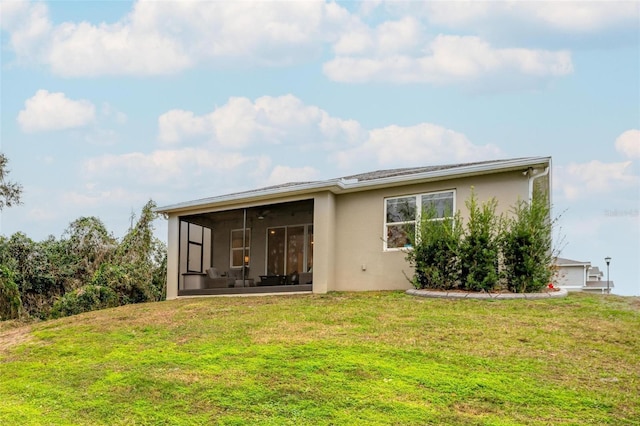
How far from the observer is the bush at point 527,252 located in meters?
10.8

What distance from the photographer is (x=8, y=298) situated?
15.9 m

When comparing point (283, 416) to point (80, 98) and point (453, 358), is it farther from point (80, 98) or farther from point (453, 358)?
point (80, 98)

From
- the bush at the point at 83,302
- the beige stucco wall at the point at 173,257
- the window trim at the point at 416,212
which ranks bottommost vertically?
the bush at the point at 83,302

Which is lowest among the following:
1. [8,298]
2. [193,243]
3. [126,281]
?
[8,298]

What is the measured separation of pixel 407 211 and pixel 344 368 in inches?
295

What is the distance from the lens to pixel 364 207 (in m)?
13.6

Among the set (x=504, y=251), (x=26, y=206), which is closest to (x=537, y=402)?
(x=504, y=251)

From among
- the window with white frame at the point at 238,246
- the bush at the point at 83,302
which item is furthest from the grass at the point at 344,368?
the window with white frame at the point at 238,246

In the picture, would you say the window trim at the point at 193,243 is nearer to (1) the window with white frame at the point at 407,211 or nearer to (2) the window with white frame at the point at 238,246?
(2) the window with white frame at the point at 238,246

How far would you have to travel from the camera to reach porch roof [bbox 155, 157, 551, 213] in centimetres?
1159

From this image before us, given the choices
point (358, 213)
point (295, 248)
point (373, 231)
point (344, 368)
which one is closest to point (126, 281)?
point (295, 248)

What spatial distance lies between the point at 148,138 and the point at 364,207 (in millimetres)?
8123

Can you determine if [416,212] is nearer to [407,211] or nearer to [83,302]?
[407,211]

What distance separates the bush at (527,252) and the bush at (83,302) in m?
12.9
